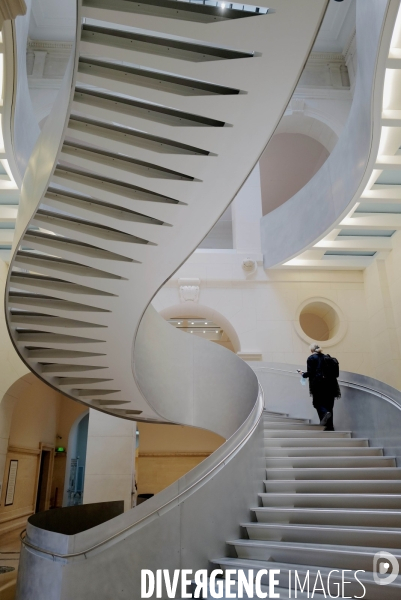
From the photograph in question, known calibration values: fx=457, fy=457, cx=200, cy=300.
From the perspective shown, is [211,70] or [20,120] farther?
[20,120]

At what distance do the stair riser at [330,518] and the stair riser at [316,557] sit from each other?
0.48 m

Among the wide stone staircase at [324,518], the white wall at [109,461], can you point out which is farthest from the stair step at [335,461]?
the white wall at [109,461]

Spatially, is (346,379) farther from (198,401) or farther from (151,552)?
(151,552)

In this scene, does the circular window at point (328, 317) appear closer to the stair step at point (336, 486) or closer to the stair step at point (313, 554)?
the stair step at point (336, 486)

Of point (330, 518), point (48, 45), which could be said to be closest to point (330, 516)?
point (330, 518)

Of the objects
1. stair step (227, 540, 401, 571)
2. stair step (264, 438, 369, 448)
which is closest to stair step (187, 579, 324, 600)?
stair step (227, 540, 401, 571)

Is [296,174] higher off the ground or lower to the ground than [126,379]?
higher

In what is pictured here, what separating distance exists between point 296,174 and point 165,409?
10.5 m

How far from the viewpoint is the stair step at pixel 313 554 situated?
2.97 m

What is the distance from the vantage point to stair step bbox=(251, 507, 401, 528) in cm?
348

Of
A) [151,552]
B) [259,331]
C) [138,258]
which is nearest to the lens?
[151,552]

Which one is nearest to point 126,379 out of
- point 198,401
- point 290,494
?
point 198,401

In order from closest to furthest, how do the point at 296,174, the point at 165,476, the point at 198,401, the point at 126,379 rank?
the point at 126,379 → the point at 198,401 → the point at 165,476 → the point at 296,174

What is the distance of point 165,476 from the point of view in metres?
13.3
